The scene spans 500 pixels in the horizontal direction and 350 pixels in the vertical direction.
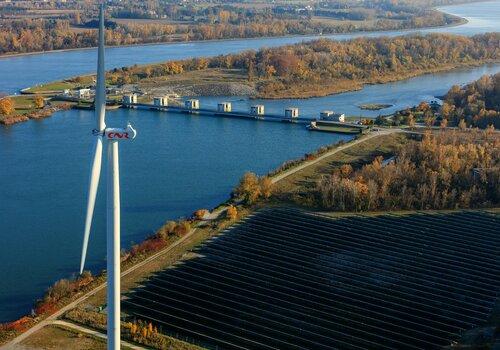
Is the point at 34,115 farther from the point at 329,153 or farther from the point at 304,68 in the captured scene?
the point at 304,68

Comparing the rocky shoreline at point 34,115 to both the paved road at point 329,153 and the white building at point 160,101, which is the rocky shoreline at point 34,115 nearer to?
the white building at point 160,101

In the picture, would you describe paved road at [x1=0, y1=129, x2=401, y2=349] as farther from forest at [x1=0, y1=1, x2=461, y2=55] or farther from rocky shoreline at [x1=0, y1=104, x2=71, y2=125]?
forest at [x1=0, y1=1, x2=461, y2=55]

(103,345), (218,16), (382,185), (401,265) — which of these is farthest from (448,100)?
(218,16)

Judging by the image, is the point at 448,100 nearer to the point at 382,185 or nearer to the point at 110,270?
the point at 382,185

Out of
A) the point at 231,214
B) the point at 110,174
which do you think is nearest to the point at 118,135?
the point at 110,174

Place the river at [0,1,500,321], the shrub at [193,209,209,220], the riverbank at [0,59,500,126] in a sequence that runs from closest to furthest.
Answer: the river at [0,1,500,321] < the shrub at [193,209,209,220] < the riverbank at [0,59,500,126]

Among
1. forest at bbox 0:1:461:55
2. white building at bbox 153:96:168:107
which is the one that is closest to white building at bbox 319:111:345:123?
white building at bbox 153:96:168:107
